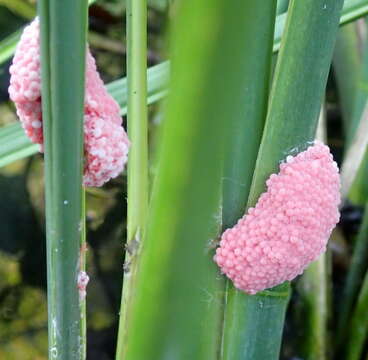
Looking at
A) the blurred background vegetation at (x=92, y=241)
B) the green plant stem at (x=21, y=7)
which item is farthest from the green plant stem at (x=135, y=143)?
the green plant stem at (x=21, y=7)

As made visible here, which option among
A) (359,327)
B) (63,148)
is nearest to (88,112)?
(63,148)

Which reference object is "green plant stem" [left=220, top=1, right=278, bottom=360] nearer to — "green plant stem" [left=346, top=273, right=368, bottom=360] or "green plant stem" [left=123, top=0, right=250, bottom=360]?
"green plant stem" [left=123, top=0, right=250, bottom=360]

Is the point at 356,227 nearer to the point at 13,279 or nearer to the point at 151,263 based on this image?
the point at 13,279

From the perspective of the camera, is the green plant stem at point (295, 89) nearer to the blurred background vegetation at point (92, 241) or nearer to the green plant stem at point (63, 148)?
the green plant stem at point (63, 148)

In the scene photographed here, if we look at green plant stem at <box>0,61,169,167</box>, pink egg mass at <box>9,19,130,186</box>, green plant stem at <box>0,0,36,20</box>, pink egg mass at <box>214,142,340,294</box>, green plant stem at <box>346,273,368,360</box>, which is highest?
green plant stem at <box>0,0,36,20</box>

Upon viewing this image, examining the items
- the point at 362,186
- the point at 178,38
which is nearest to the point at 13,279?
the point at 362,186

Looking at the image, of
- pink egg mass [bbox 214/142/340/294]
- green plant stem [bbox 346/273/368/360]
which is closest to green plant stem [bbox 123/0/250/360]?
pink egg mass [bbox 214/142/340/294]
